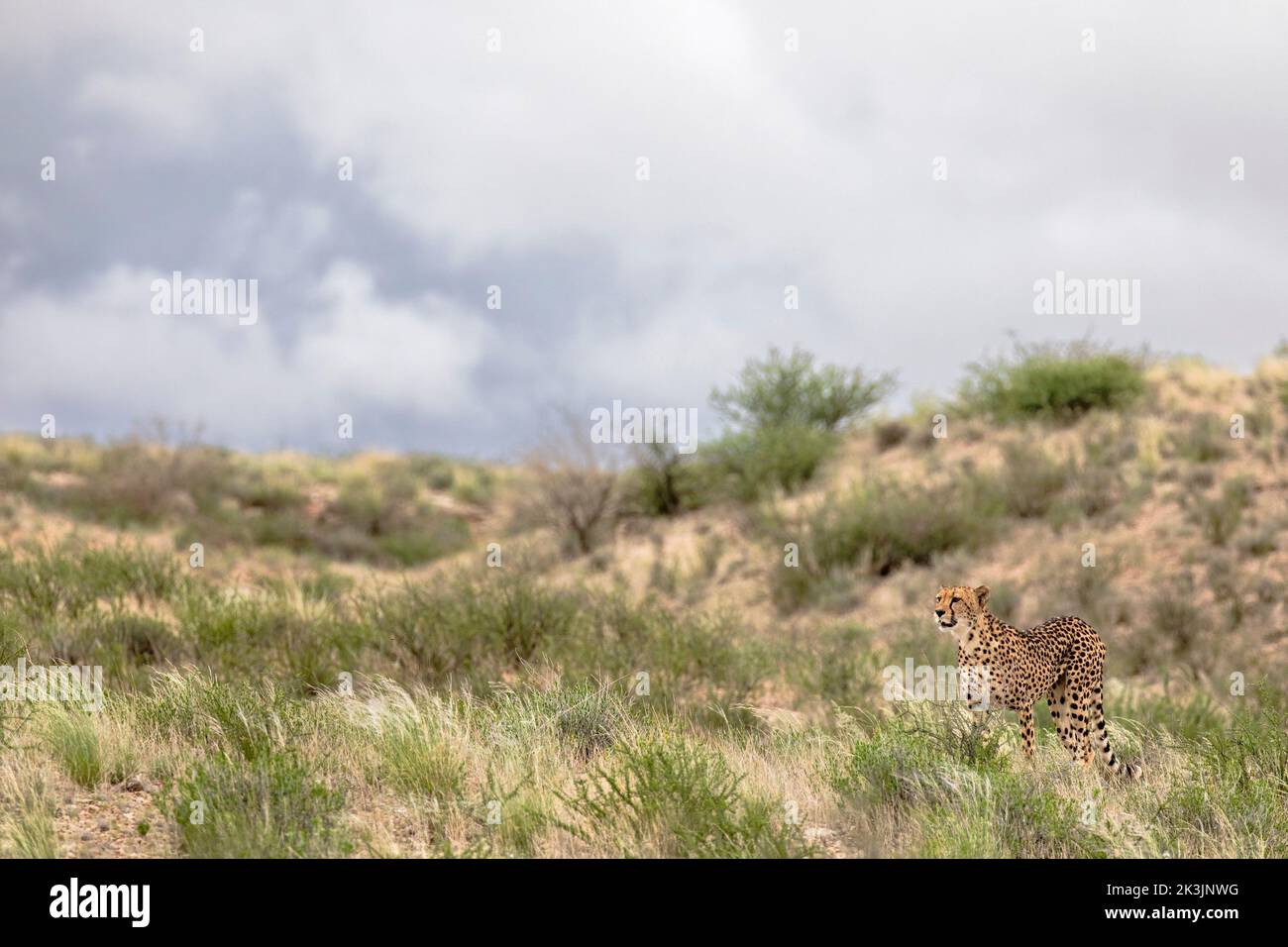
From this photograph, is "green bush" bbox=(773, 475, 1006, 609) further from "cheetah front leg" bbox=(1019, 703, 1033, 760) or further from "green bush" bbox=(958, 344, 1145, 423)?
"cheetah front leg" bbox=(1019, 703, 1033, 760)

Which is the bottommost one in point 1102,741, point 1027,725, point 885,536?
point 1102,741

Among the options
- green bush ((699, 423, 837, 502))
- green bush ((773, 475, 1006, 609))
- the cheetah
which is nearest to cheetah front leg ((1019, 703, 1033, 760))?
the cheetah

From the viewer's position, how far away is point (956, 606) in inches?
283

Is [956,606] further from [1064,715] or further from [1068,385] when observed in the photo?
[1068,385]

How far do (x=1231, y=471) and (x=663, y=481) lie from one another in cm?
1273

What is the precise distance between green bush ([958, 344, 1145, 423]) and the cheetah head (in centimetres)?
1903

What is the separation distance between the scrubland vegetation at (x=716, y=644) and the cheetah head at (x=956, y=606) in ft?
2.35

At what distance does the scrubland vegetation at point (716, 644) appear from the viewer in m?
6.26

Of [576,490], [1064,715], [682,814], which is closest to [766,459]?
[576,490]

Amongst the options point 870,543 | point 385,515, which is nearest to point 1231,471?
point 870,543

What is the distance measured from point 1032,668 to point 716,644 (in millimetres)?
5250

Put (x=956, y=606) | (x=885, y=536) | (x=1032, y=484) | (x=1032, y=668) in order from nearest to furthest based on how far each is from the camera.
→ (x=956, y=606)
(x=1032, y=668)
(x=885, y=536)
(x=1032, y=484)
